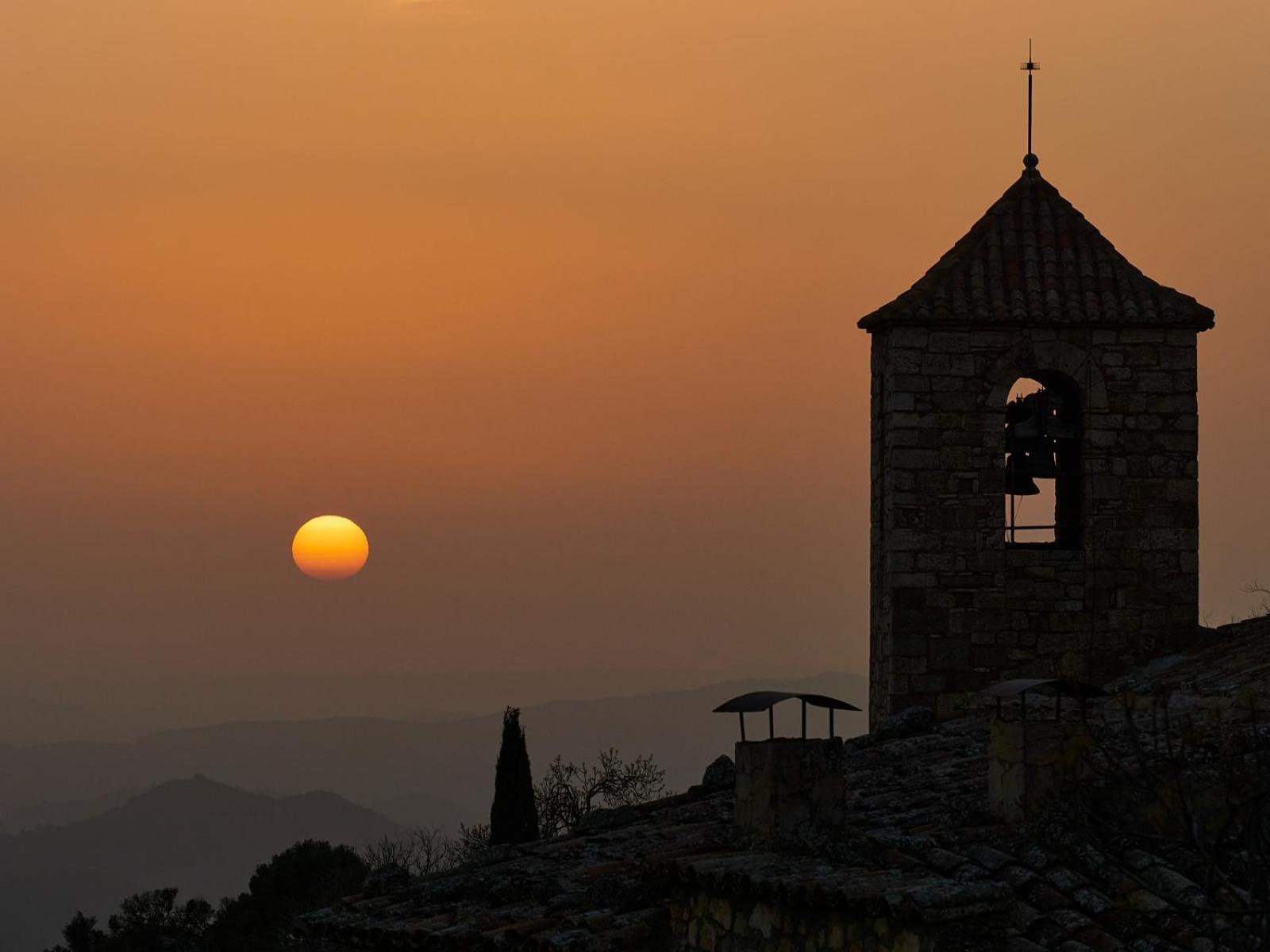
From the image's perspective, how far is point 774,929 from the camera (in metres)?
11.1

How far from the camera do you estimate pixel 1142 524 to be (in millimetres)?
18375

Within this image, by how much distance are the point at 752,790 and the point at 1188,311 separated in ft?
26.6

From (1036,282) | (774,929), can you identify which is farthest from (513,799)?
(774,929)

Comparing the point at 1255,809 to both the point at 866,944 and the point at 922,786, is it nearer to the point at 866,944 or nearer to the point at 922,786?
the point at 866,944

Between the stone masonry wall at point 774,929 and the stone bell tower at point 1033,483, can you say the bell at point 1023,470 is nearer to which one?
the stone bell tower at point 1033,483

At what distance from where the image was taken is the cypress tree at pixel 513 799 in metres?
31.8

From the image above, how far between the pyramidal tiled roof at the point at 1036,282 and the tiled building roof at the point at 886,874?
2968mm

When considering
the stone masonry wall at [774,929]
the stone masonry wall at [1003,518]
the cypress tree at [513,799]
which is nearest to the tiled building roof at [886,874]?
the stone masonry wall at [774,929]

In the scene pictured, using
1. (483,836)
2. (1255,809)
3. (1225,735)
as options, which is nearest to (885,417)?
(1225,735)

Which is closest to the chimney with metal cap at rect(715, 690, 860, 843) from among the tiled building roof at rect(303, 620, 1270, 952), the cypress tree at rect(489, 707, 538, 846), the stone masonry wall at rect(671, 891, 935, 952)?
the tiled building roof at rect(303, 620, 1270, 952)

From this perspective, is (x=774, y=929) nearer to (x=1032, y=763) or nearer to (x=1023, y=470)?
(x=1032, y=763)

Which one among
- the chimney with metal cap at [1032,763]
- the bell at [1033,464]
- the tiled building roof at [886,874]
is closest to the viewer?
the tiled building roof at [886,874]

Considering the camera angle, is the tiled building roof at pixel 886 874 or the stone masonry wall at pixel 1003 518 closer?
the tiled building roof at pixel 886 874

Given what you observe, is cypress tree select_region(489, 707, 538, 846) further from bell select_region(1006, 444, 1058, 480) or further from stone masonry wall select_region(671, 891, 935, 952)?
stone masonry wall select_region(671, 891, 935, 952)
